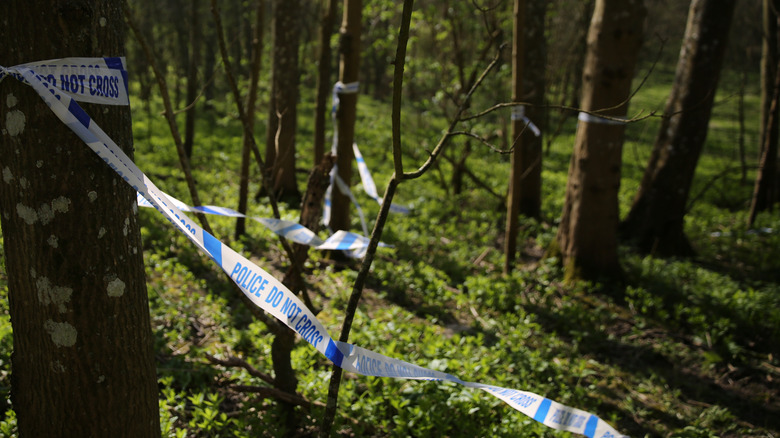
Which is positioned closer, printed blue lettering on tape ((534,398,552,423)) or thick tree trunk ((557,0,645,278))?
printed blue lettering on tape ((534,398,552,423))

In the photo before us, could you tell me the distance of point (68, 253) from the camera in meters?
1.65

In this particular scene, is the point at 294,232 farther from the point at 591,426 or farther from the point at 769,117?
the point at 769,117

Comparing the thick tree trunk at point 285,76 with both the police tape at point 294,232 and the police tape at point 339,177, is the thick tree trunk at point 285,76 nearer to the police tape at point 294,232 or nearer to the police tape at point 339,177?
the police tape at point 339,177

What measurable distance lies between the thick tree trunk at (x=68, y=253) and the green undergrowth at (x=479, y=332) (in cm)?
83

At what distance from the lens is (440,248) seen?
6.33 meters

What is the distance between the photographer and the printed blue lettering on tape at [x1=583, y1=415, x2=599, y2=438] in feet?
7.13

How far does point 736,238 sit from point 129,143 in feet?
26.6

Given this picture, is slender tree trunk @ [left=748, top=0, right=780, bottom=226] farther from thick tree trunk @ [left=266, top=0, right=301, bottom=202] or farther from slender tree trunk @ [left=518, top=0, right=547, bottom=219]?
thick tree trunk @ [left=266, top=0, right=301, bottom=202]

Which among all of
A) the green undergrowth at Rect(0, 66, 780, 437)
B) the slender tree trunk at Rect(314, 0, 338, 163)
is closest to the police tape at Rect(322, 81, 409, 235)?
the slender tree trunk at Rect(314, 0, 338, 163)

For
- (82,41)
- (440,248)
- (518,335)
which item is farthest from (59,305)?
(440,248)

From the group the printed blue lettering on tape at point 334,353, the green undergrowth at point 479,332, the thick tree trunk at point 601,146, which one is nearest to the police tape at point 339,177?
the green undergrowth at point 479,332

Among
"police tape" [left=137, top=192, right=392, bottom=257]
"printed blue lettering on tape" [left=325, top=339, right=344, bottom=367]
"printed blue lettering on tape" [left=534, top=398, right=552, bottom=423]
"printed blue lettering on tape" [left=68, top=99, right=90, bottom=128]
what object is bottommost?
"printed blue lettering on tape" [left=534, top=398, right=552, bottom=423]

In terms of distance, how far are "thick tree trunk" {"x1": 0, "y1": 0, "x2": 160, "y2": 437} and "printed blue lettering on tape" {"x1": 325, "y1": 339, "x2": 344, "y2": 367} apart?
67cm

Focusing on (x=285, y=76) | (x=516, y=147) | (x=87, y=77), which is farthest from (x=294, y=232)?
(x=285, y=76)
